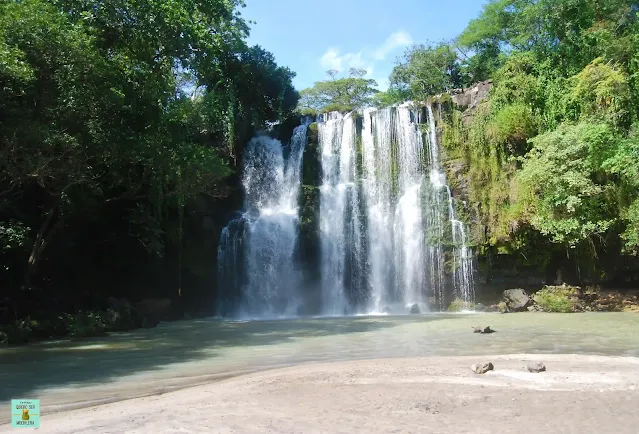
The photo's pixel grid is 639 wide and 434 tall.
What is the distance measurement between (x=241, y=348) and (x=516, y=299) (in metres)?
13.1

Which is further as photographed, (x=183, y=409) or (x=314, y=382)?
(x=314, y=382)

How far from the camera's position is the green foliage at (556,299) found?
18.8 metres

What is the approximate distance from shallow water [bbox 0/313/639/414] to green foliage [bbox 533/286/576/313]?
7.24ft

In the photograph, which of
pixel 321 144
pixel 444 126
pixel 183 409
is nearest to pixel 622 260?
pixel 444 126

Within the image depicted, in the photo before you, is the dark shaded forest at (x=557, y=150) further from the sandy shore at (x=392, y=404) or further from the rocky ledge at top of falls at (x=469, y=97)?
the sandy shore at (x=392, y=404)

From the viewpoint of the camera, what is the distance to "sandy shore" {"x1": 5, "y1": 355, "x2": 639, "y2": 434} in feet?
16.6

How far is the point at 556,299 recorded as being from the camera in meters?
19.2

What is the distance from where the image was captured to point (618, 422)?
5051 millimetres

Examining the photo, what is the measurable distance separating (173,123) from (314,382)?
12866 millimetres

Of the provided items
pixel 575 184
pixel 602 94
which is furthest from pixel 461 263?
pixel 602 94

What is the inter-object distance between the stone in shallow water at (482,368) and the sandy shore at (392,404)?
0.08 metres

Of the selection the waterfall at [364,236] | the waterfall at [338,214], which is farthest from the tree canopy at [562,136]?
the waterfall at [338,214]

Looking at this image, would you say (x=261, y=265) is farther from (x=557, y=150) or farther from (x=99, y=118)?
(x=557, y=150)

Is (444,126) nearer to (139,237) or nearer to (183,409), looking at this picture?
(139,237)
